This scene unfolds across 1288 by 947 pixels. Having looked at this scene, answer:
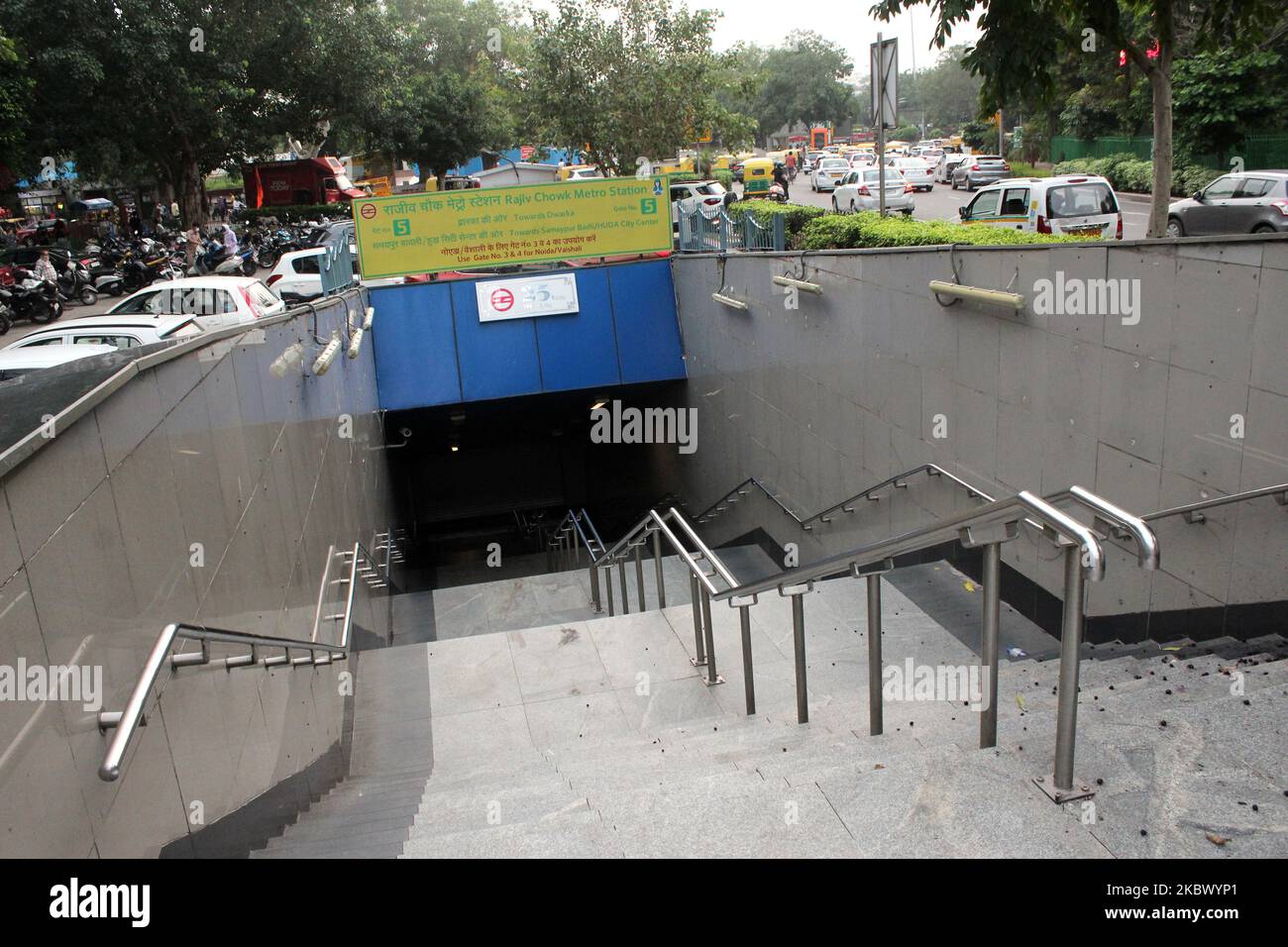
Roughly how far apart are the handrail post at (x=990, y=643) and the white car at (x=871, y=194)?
20.6 metres

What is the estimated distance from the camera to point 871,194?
91.1ft

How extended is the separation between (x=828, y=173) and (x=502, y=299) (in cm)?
2578

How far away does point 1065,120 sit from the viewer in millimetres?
36219

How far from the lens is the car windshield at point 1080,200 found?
15.8 metres

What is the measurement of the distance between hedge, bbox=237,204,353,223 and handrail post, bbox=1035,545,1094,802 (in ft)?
129

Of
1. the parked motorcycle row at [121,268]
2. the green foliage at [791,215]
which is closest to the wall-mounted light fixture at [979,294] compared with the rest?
Answer: the green foliage at [791,215]

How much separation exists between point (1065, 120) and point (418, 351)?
96.1 ft

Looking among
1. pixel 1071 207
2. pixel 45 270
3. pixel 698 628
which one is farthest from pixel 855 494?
pixel 45 270

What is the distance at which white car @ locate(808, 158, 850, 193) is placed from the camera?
124 feet

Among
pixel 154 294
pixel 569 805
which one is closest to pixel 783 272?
pixel 569 805

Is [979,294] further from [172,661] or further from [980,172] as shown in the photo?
[980,172]

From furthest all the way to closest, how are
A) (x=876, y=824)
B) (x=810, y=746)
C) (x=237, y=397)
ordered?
(x=237, y=397), (x=810, y=746), (x=876, y=824)

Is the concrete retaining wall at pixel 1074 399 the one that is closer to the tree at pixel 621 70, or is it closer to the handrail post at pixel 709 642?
the handrail post at pixel 709 642
